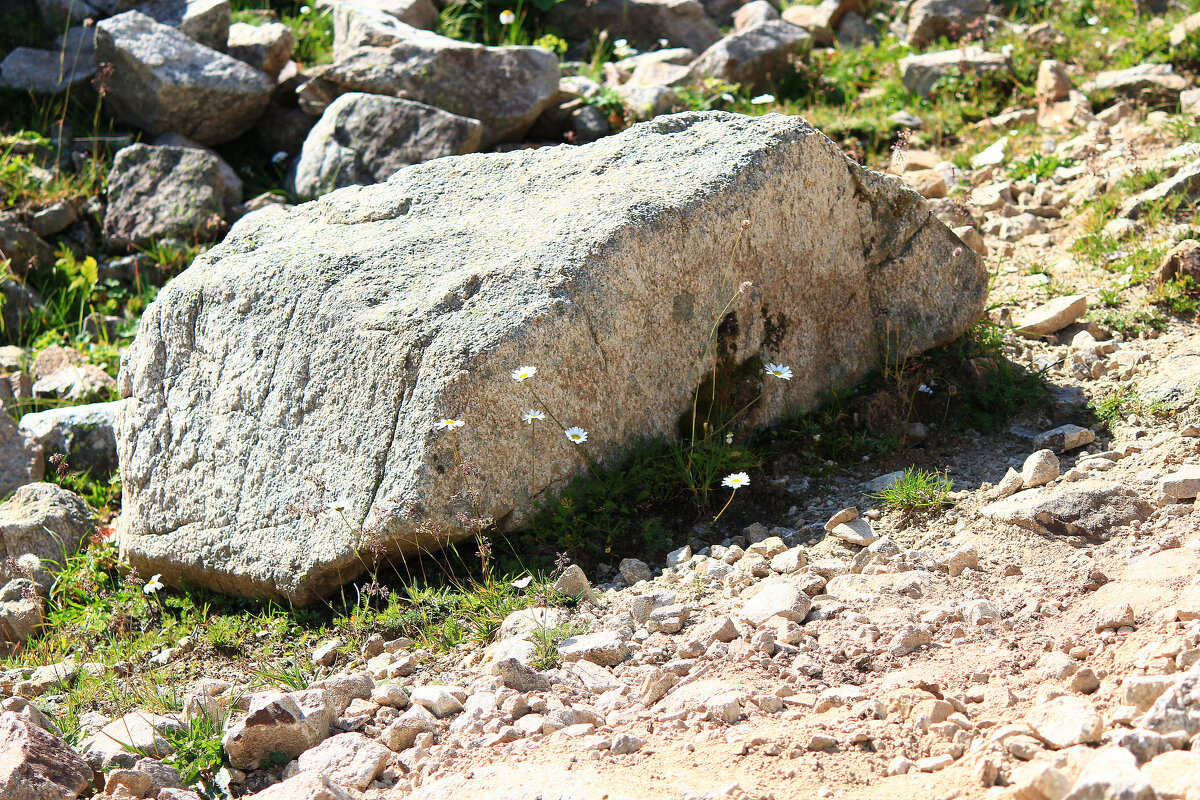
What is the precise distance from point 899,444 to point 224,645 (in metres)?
2.59

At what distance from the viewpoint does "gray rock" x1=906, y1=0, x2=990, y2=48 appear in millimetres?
8039

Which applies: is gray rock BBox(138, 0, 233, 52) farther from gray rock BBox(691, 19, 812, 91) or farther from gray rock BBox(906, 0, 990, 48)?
gray rock BBox(906, 0, 990, 48)

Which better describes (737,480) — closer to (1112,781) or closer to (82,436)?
(1112,781)

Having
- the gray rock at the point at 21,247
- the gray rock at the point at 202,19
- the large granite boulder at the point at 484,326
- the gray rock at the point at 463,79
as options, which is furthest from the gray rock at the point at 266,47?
the large granite boulder at the point at 484,326

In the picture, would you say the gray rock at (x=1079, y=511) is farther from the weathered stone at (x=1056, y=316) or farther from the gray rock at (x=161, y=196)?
the gray rock at (x=161, y=196)

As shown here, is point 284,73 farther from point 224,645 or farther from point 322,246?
point 224,645

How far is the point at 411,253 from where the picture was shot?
3.91 metres

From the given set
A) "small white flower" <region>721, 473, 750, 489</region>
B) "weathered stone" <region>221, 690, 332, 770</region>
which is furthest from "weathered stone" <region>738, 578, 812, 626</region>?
"weathered stone" <region>221, 690, 332, 770</region>

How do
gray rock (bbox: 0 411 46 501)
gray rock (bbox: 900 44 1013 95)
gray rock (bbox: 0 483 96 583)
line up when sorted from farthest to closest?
gray rock (bbox: 900 44 1013 95) < gray rock (bbox: 0 411 46 501) < gray rock (bbox: 0 483 96 583)

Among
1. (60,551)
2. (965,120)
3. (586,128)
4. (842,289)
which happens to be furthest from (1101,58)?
(60,551)

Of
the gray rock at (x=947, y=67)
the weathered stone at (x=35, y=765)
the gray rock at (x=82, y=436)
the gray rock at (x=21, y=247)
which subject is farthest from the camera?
the gray rock at (x=947, y=67)

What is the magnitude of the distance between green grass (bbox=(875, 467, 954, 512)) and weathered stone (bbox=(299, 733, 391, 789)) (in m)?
1.94

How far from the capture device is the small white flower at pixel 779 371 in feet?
12.8

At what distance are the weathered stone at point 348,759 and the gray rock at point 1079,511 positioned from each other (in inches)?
82.5
